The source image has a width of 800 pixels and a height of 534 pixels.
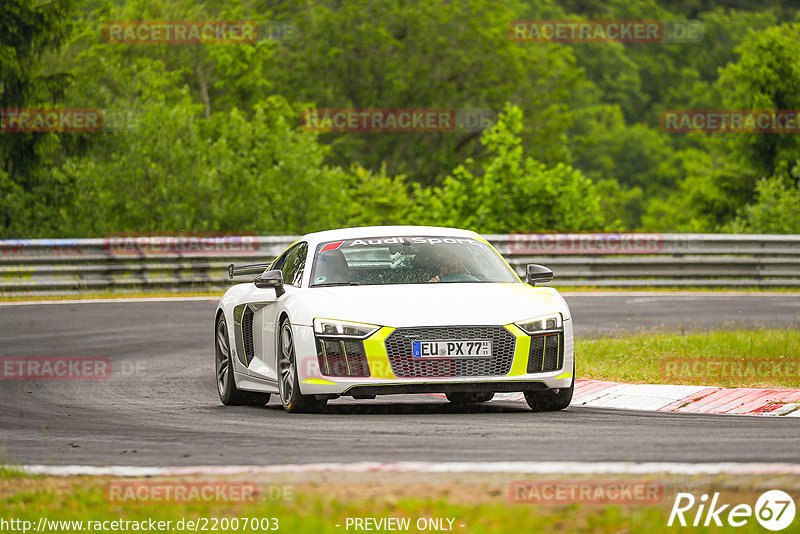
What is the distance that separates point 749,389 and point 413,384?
3.09 m

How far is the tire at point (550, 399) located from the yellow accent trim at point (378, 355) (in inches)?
50.5

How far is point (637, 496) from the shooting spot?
609 cm

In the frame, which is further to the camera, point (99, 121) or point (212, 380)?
point (99, 121)

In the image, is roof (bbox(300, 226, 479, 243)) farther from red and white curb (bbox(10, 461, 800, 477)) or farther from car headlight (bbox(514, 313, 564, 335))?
red and white curb (bbox(10, 461, 800, 477))

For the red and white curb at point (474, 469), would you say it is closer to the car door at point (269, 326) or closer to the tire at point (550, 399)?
the tire at point (550, 399)

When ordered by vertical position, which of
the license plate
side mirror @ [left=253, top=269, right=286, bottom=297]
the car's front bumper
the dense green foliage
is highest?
side mirror @ [left=253, top=269, right=286, bottom=297]

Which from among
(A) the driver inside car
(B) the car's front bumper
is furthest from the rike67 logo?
(A) the driver inside car

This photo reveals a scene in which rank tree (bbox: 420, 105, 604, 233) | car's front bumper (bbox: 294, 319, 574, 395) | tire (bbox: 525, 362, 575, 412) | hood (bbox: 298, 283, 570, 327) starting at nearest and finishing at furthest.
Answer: car's front bumper (bbox: 294, 319, 574, 395) → hood (bbox: 298, 283, 570, 327) → tire (bbox: 525, 362, 575, 412) → tree (bbox: 420, 105, 604, 233)

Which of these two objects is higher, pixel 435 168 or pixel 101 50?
pixel 101 50

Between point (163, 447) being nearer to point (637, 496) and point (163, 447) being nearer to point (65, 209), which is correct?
point (637, 496)

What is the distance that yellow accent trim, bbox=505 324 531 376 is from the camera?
1009cm

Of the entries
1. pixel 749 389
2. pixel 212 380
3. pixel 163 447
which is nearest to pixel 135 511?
pixel 163 447

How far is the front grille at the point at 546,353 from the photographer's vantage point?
33.4 ft

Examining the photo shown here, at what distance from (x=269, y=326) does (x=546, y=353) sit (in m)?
2.23
